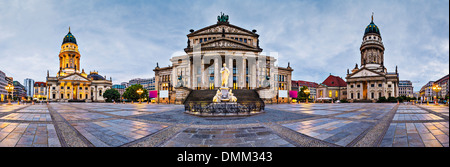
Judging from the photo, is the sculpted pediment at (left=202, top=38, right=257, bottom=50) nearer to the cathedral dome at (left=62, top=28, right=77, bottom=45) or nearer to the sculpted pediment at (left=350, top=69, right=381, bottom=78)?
the sculpted pediment at (left=350, top=69, right=381, bottom=78)

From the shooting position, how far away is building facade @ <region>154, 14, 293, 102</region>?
3775 cm

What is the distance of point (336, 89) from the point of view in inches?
2768

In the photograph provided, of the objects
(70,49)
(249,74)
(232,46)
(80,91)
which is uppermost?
(70,49)

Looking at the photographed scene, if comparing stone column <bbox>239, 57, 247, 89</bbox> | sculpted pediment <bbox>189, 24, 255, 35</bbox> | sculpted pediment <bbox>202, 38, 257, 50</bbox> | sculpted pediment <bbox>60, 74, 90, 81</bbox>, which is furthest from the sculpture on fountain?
sculpted pediment <bbox>60, 74, 90, 81</bbox>

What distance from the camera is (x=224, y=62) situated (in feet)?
133

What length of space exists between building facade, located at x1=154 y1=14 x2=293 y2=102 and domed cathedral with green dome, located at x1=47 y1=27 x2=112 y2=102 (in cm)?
4360

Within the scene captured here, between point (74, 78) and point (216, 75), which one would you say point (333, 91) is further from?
point (74, 78)

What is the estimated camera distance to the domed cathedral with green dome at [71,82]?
219ft

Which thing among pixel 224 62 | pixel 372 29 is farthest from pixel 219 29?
pixel 372 29

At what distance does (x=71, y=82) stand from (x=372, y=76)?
4384 inches
